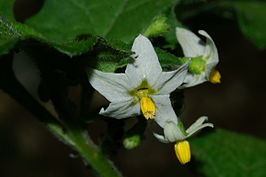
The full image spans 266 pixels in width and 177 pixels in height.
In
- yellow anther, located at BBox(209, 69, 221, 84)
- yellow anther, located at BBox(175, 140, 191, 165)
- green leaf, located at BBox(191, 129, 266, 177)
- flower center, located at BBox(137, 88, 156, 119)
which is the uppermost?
yellow anther, located at BBox(209, 69, 221, 84)

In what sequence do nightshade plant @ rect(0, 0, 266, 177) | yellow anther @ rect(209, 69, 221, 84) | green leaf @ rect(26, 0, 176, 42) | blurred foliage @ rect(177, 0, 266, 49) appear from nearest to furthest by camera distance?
nightshade plant @ rect(0, 0, 266, 177) < yellow anther @ rect(209, 69, 221, 84) < green leaf @ rect(26, 0, 176, 42) < blurred foliage @ rect(177, 0, 266, 49)

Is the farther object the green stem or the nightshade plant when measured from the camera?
the green stem

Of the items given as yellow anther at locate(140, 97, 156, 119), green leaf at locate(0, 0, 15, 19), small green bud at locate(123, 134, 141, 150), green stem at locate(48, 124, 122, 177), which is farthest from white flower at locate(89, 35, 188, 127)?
green leaf at locate(0, 0, 15, 19)

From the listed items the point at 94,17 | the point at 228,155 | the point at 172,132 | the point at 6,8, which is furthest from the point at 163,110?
the point at 228,155

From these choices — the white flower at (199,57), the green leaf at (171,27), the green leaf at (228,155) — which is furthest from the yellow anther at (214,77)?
the green leaf at (228,155)

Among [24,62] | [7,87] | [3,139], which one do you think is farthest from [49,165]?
[7,87]

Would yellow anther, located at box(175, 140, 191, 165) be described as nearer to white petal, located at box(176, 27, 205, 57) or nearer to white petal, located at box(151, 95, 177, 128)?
white petal, located at box(151, 95, 177, 128)

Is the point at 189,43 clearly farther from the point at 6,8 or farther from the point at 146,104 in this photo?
the point at 6,8
